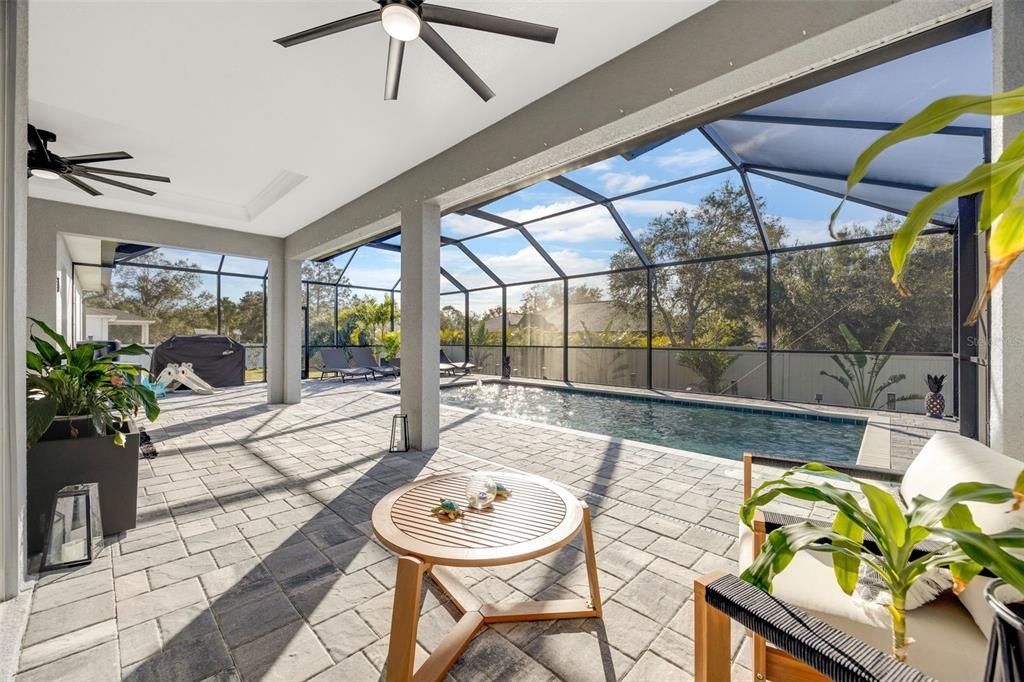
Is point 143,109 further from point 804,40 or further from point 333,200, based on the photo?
point 804,40

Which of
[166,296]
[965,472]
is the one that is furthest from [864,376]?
[166,296]

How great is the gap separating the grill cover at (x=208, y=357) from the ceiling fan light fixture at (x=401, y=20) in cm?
946

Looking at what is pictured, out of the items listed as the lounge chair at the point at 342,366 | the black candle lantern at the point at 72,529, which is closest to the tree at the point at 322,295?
the lounge chair at the point at 342,366

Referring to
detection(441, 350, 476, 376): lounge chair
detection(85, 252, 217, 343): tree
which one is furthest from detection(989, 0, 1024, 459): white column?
detection(85, 252, 217, 343): tree

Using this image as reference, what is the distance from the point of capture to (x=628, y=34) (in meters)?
2.58

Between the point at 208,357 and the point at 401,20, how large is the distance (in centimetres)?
965

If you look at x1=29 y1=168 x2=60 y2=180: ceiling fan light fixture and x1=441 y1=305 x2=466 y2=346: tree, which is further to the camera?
x1=441 y1=305 x2=466 y2=346: tree

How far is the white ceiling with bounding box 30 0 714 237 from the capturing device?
8.09ft

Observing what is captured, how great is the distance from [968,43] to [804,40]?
1.57 m

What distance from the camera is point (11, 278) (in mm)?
1831

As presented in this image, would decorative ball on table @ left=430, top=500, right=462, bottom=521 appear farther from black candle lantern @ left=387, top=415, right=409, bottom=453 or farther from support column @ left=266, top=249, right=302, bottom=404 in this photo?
support column @ left=266, top=249, right=302, bottom=404

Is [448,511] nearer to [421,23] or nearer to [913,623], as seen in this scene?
[913,623]

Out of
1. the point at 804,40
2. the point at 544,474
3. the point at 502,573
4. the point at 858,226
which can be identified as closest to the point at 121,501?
the point at 502,573

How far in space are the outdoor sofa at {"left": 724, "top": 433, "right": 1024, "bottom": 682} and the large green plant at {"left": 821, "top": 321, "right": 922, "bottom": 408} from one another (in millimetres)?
7049
